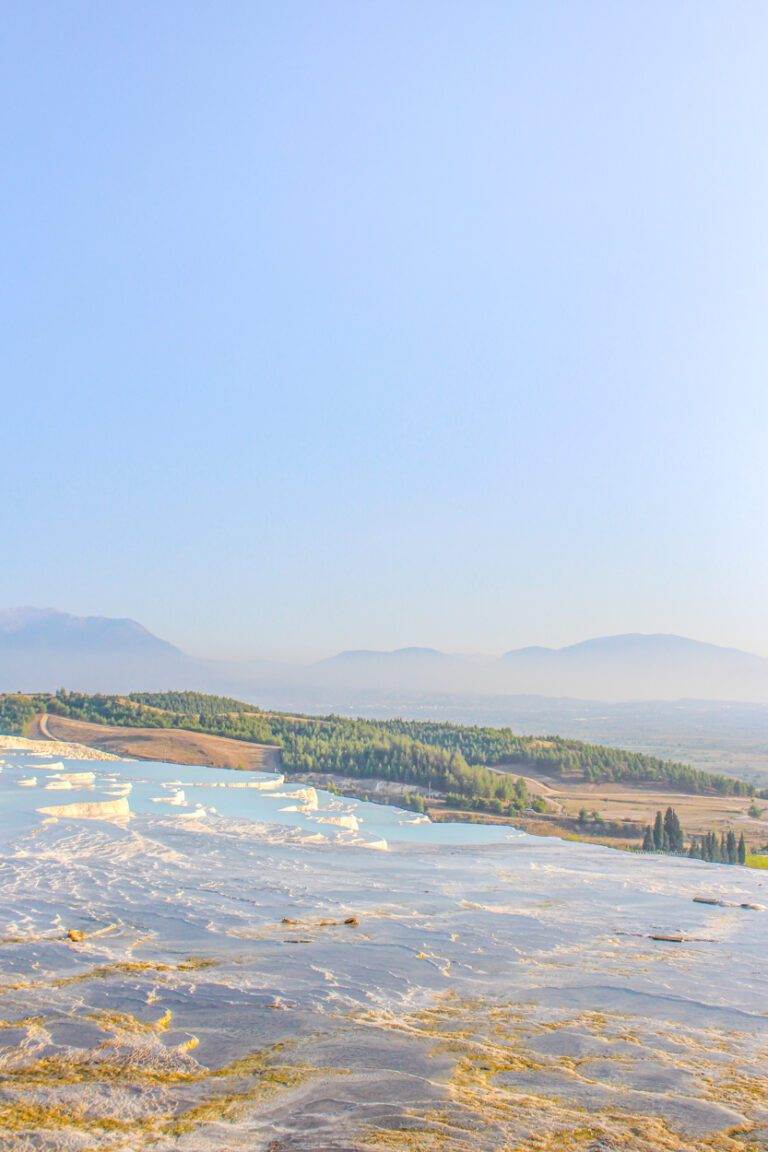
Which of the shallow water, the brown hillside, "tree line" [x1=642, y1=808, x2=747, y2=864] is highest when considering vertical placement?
the shallow water

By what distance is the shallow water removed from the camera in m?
12.8

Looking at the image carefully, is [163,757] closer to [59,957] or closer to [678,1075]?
[59,957]

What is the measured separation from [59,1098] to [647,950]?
1885 centimetres

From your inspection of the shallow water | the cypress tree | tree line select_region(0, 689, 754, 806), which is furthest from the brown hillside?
the shallow water

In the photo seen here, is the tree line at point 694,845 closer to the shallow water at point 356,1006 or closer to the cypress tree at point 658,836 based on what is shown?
the cypress tree at point 658,836

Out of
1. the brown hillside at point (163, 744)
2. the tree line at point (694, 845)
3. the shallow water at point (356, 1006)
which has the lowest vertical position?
the tree line at point (694, 845)

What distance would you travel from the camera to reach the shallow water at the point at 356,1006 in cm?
1280

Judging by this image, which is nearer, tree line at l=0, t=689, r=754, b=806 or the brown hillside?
the brown hillside

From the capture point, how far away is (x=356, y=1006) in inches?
747

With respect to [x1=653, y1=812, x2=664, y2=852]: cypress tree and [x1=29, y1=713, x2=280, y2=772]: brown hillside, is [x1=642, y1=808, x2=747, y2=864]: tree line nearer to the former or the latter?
[x1=653, y1=812, x2=664, y2=852]: cypress tree

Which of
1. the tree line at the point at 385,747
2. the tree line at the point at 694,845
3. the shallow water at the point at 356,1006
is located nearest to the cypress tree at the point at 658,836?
the tree line at the point at 694,845

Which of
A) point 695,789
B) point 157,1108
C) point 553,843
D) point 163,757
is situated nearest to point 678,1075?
point 157,1108

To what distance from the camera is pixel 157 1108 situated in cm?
1302

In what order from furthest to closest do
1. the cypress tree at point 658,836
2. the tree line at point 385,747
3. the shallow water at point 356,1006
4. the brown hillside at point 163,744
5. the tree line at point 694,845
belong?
the tree line at point 385,747
the brown hillside at point 163,744
the cypress tree at point 658,836
the tree line at point 694,845
the shallow water at point 356,1006
